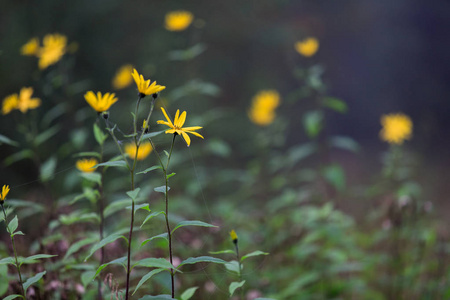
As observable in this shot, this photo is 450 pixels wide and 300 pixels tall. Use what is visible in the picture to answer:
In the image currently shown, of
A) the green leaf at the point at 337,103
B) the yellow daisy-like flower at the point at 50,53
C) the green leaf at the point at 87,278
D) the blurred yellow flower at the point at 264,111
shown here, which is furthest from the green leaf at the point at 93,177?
the blurred yellow flower at the point at 264,111

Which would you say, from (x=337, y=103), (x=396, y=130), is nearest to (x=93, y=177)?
(x=337, y=103)

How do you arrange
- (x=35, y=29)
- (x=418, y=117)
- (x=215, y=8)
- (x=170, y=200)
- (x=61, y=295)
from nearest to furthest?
(x=61, y=295) → (x=170, y=200) → (x=35, y=29) → (x=215, y=8) → (x=418, y=117)

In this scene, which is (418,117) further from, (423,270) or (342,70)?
(423,270)

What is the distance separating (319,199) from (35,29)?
9.36ft

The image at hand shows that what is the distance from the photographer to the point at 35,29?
3.41m

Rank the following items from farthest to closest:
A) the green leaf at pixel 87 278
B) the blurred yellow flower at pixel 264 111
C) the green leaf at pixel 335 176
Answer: the blurred yellow flower at pixel 264 111
the green leaf at pixel 335 176
the green leaf at pixel 87 278

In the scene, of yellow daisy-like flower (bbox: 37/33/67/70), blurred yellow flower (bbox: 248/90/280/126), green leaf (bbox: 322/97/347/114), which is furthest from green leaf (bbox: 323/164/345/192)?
yellow daisy-like flower (bbox: 37/33/67/70)

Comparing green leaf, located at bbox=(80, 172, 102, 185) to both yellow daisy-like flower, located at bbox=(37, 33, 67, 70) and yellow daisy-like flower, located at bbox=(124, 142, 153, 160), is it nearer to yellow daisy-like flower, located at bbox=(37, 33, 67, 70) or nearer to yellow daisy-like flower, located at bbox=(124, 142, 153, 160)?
yellow daisy-like flower, located at bbox=(124, 142, 153, 160)

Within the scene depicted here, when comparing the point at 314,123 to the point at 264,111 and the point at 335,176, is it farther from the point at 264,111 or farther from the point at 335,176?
the point at 264,111

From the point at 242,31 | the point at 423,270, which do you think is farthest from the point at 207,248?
the point at 242,31

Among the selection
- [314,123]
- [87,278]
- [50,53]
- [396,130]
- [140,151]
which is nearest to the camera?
[87,278]

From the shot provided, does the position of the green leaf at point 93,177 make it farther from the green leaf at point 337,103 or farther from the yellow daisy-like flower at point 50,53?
the green leaf at point 337,103

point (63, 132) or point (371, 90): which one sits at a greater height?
point (371, 90)

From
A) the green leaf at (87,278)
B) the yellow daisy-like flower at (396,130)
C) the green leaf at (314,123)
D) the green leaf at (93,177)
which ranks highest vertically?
the yellow daisy-like flower at (396,130)
